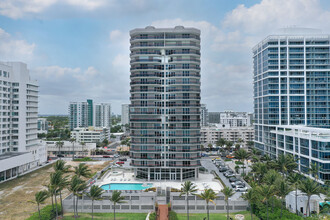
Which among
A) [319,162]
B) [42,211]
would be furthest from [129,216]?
[319,162]

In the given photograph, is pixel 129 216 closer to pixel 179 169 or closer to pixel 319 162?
pixel 179 169

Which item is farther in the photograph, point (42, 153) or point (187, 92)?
point (42, 153)

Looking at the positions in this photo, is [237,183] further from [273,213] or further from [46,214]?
[46,214]

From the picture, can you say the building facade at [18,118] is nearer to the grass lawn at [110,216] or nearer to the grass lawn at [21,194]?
the grass lawn at [21,194]

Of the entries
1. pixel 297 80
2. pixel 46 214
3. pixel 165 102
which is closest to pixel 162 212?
pixel 46 214

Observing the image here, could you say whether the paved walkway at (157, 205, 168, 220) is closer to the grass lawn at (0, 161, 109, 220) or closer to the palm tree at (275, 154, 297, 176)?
the grass lawn at (0, 161, 109, 220)

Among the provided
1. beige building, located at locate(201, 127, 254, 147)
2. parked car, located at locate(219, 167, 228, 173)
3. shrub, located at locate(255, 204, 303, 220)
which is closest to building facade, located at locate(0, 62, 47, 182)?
parked car, located at locate(219, 167, 228, 173)
